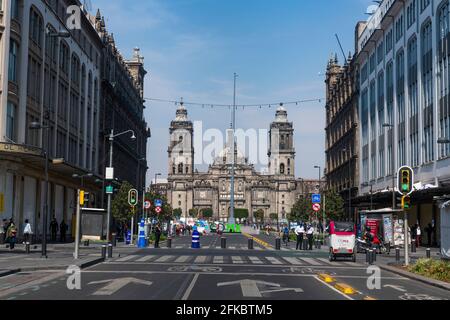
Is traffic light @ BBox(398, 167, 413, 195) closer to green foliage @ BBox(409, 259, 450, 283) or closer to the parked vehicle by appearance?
green foliage @ BBox(409, 259, 450, 283)

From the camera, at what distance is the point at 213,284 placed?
1958cm

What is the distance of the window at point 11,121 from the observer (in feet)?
143

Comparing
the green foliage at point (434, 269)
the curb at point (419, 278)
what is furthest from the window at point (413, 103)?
the green foliage at point (434, 269)

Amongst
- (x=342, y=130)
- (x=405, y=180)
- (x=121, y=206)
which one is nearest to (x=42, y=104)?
(x=121, y=206)

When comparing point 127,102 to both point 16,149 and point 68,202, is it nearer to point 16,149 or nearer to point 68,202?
point 68,202

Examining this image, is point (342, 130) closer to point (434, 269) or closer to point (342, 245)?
point (342, 245)

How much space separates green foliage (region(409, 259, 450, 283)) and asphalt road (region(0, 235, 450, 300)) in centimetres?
92

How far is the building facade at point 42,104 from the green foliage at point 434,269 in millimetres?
17851

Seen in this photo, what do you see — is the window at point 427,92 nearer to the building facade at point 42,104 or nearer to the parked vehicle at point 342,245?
the parked vehicle at point 342,245

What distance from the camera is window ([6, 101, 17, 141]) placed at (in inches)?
1712

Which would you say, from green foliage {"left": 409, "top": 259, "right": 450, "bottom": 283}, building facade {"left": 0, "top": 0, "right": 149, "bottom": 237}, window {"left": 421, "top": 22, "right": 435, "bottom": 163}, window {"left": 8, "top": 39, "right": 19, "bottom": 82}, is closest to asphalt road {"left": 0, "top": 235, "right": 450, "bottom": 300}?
green foliage {"left": 409, "top": 259, "right": 450, "bottom": 283}

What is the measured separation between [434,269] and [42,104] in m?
35.5
